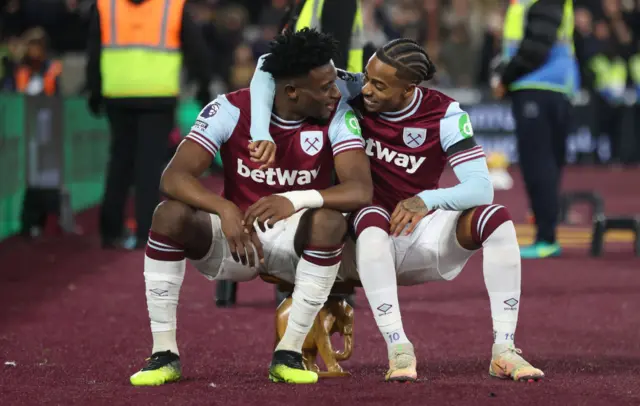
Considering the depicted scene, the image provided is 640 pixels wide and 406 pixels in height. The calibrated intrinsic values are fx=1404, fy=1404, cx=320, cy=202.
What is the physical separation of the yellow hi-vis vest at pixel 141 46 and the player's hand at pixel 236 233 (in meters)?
5.48

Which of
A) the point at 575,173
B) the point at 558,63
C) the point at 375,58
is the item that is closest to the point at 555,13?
the point at 558,63

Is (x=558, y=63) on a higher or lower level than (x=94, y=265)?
higher

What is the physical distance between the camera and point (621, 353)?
6.82 m

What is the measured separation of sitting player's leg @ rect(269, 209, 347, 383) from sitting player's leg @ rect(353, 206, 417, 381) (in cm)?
10

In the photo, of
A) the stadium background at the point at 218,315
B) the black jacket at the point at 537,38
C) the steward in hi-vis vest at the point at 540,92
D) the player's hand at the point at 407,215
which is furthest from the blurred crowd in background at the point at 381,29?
the player's hand at the point at 407,215

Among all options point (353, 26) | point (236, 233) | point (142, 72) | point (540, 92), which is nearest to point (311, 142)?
point (236, 233)

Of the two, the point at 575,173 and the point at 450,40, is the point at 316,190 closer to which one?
the point at 575,173

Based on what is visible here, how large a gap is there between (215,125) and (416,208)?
91 centimetres

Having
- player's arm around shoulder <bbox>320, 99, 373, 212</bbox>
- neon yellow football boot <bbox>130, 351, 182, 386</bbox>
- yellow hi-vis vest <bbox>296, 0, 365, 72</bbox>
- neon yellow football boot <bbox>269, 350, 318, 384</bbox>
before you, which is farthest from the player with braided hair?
yellow hi-vis vest <bbox>296, 0, 365, 72</bbox>

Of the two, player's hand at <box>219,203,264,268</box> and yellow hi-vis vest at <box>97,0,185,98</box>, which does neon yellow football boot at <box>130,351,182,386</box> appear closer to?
player's hand at <box>219,203,264,268</box>

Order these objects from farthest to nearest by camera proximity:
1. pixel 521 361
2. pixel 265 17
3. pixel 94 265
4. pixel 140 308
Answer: pixel 265 17, pixel 94 265, pixel 140 308, pixel 521 361

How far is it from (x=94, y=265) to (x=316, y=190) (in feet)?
16.9

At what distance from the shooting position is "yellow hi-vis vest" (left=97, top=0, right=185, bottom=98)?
1093 cm

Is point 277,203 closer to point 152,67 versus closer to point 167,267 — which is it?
point 167,267
